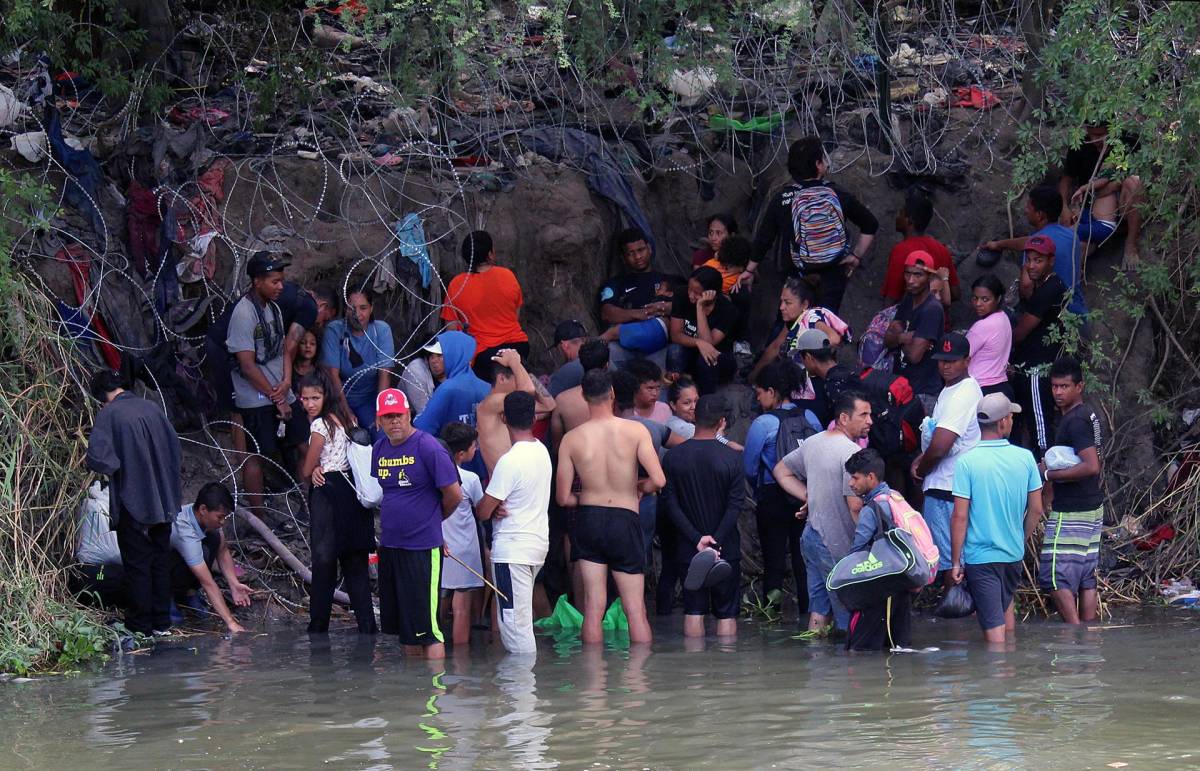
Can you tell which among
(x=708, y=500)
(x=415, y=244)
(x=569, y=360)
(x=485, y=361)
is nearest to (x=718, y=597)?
(x=708, y=500)

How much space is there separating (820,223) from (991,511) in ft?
12.0

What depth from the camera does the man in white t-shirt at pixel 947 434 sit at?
9789mm

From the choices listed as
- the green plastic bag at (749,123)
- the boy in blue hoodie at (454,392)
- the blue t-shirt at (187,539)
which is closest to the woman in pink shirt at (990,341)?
the green plastic bag at (749,123)

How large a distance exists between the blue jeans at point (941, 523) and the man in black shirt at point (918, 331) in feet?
2.85

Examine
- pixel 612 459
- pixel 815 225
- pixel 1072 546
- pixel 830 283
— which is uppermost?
pixel 815 225

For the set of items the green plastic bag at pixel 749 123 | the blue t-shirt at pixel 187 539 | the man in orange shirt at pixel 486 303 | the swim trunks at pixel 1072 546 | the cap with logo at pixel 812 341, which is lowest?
the swim trunks at pixel 1072 546

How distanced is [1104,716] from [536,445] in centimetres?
381

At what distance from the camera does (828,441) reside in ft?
31.7

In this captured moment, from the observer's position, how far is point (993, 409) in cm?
925

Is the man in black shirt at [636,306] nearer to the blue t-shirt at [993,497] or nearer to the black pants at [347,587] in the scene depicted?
the black pants at [347,587]

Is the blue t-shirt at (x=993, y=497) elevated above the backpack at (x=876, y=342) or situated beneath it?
situated beneath

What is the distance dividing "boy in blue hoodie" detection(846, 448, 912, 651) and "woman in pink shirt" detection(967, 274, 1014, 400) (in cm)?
217

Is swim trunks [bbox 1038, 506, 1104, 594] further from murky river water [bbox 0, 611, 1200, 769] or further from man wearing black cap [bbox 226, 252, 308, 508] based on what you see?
man wearing black cap [bbox 226, 252, 308, 508]

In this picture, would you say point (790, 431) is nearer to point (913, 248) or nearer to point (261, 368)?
point (913, 248)
